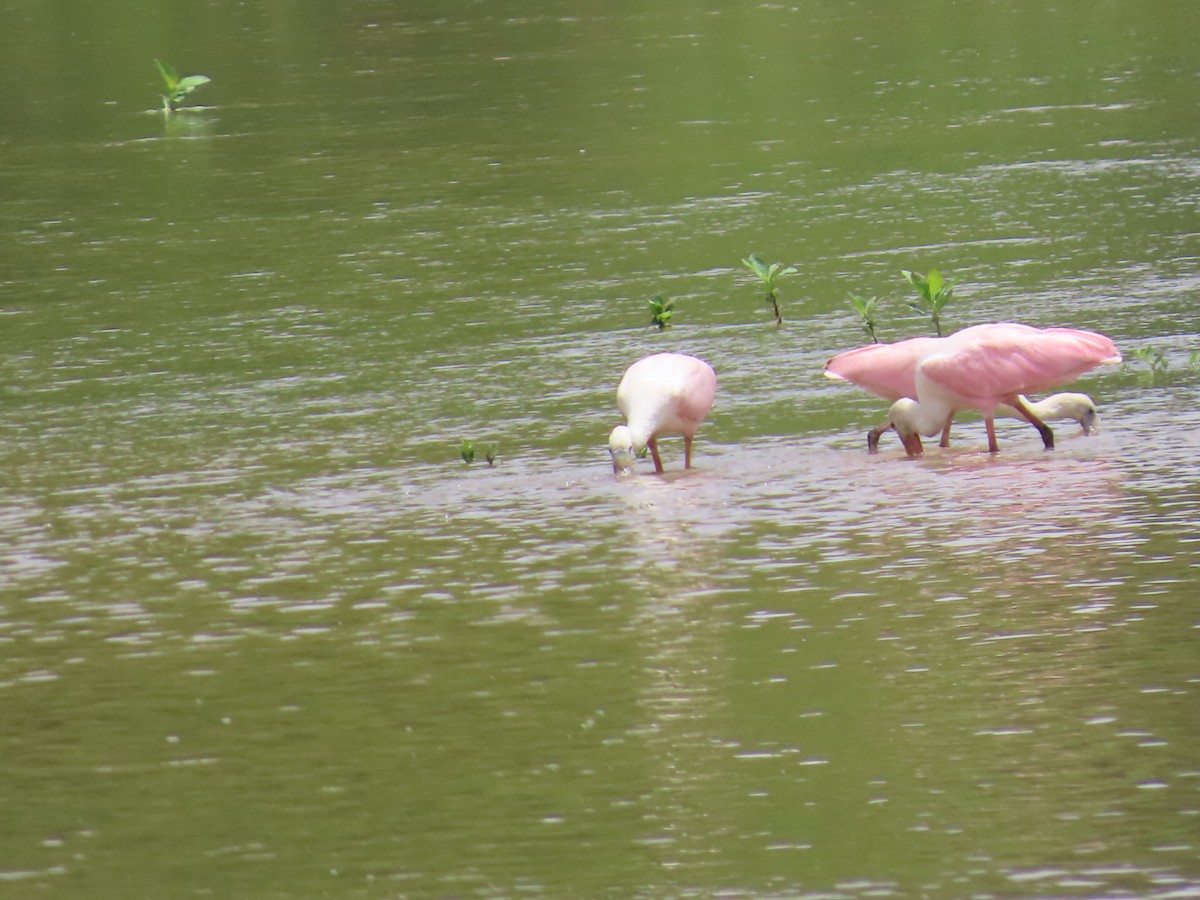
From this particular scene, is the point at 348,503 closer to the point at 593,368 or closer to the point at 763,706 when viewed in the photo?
the point at 593,368

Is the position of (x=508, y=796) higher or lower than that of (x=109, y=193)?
lower

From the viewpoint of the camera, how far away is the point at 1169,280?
38.7ft

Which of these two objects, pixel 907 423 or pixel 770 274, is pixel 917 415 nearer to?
pixel 907 423

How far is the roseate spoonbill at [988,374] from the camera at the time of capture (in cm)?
907

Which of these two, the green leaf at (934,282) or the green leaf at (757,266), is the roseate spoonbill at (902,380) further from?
the green leaf at (757,266)

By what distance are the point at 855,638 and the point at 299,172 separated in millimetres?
11707

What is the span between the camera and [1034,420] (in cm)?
915

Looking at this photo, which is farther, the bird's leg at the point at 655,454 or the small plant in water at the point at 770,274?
the small plant in water at the point at 770,274

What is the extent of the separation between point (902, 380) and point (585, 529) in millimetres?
1806

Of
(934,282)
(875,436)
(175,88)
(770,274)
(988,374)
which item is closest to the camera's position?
(988,374)

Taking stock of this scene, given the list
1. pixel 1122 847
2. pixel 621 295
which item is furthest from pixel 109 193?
pixel 1122 847

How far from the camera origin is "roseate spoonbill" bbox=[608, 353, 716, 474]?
9117 millimetres

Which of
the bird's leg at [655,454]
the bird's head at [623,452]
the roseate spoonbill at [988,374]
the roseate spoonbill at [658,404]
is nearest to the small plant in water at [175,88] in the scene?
the roseate spoonbill at [658,404]

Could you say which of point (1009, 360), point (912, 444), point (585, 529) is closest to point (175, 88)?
point (912, 444)
